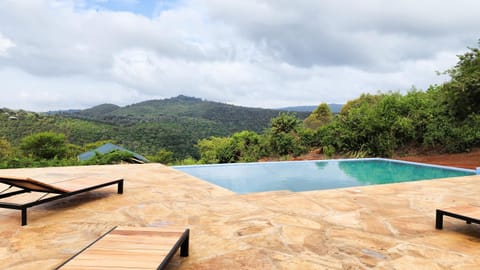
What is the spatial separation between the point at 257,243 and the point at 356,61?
593 inches

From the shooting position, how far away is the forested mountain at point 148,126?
102 ft

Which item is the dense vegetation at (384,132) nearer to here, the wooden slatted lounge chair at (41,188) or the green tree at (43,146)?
the wooden slatted lounge chair at (41,188)

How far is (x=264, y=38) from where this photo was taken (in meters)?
15.3

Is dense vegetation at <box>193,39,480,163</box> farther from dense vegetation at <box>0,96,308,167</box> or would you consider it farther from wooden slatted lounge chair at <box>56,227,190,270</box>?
wooden slatted lounge chair at <box>56,227,190,270</box>

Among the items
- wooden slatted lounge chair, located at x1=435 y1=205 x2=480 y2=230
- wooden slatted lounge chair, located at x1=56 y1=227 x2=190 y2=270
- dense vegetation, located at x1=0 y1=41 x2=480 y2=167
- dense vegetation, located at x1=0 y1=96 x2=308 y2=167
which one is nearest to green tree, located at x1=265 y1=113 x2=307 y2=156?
dense vegetation, located at x1=0 y1=41 x2=480 y2=167

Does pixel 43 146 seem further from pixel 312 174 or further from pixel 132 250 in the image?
pixel 132 250

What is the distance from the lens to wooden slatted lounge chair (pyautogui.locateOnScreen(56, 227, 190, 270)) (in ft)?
5.60

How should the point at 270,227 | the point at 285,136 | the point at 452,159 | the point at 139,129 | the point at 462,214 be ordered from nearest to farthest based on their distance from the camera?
the point at 462,214 → the point at 270,227 → the point at 452,159 → the point at 285,136 → the point at 139,129

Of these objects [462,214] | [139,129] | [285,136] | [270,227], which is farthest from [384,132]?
[139,129]

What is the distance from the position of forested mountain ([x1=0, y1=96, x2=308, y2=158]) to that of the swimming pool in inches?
515

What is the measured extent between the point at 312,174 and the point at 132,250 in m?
7.27

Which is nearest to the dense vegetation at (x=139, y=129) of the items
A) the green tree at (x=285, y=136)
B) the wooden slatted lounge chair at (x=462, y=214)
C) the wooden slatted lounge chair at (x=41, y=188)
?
the green tree at (x=285, y=136)

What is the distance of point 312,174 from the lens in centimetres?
870

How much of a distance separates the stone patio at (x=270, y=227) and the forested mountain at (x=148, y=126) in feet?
61.4
